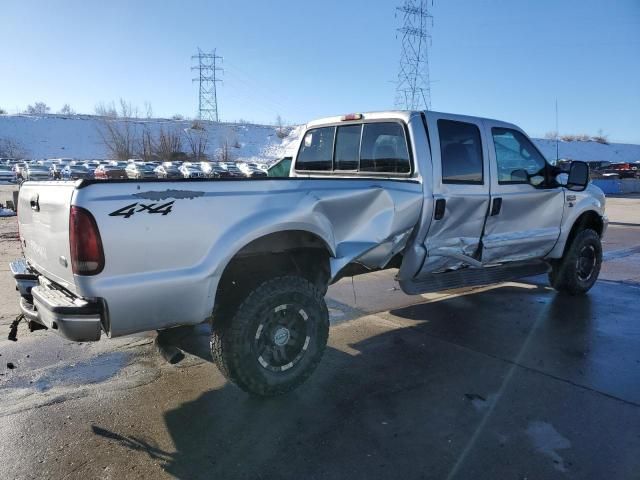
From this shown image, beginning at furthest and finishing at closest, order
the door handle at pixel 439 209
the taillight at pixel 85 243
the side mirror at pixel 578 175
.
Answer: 1. the side mirror at pixel 578 175
2. the door handle at pixel 439 209
3. the taillight at pixel 85 243

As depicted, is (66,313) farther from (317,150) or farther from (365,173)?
(317,150)

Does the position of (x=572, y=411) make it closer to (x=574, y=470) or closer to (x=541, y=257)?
(x=574, y=470)

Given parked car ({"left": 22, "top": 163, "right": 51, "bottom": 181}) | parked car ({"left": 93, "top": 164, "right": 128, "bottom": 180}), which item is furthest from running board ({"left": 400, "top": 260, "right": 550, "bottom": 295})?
parked car ({"left": 22, "top": 163, "right": 51, "bottom": 181})

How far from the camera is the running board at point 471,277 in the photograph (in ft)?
15.4

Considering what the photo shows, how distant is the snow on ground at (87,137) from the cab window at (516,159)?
7258 centimetres

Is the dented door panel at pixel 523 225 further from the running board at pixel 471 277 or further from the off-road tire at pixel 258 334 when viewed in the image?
the off-road tire at pixel 258 334

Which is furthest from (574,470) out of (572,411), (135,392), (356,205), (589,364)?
(135,392)

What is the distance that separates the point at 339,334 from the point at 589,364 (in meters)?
2.24

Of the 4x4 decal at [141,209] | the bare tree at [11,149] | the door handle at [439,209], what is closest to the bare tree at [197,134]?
the bare tree at [11,149]

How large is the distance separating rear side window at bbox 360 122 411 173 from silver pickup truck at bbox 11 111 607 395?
0.01 m

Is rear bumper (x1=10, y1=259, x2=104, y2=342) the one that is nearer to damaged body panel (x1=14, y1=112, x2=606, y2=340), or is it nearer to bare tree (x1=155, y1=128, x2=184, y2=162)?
damaged body panel (x1=14, y1=112, x2=606, y2=340)

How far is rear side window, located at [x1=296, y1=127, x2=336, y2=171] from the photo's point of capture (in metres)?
5.62

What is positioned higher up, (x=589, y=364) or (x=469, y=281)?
(x=469, y=281)

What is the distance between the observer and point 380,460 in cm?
296
